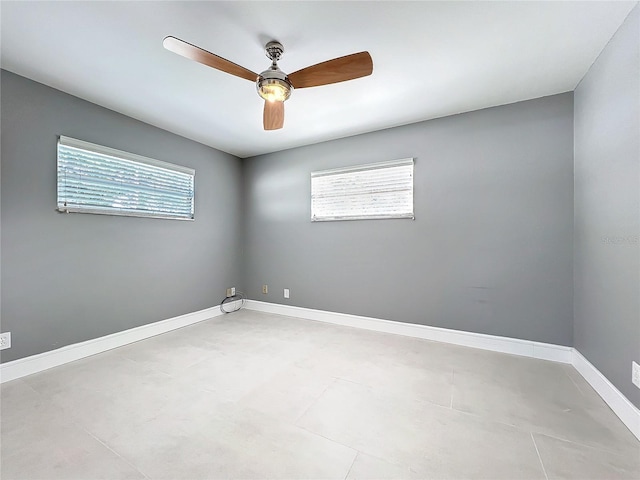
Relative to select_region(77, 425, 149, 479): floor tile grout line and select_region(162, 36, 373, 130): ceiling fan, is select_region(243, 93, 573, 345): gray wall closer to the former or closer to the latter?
select_region(162, 36, 373, 130): ceiling fan

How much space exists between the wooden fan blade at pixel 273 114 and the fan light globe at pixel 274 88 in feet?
0.61

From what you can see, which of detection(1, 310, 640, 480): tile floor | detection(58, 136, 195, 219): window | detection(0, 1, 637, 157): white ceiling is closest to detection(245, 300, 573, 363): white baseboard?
detection(1, 310, 640, 480): tile floor

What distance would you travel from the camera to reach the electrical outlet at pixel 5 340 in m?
2.10

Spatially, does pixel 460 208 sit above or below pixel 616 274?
above

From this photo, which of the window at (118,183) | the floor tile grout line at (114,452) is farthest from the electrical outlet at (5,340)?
the floor tile grout line at (114,452)

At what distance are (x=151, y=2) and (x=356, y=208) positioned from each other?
2.59m

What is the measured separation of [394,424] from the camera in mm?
1604

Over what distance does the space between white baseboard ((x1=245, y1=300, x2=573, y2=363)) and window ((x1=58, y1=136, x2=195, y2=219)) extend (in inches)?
81.2

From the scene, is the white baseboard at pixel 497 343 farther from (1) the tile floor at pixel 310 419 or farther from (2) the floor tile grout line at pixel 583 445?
(2) the floor tile grout line at pixel 583 445

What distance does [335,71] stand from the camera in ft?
5.62

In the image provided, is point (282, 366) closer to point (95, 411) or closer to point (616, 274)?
point (95, 411)

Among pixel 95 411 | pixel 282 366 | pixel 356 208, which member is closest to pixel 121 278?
pixel 95 411

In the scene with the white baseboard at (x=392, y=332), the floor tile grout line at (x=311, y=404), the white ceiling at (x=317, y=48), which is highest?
the white ceiling at (x=317, y=48)

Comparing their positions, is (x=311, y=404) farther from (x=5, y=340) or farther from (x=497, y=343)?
(x=5, y=340)
